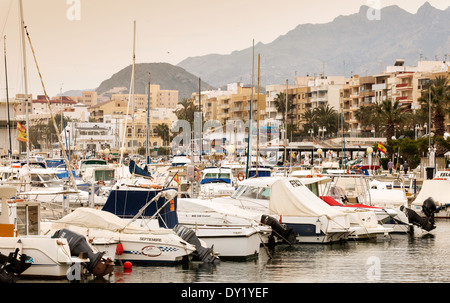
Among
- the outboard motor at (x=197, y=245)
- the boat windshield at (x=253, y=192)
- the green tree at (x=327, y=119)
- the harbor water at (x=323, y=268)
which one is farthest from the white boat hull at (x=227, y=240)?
the green tree at (x=327, y=119)

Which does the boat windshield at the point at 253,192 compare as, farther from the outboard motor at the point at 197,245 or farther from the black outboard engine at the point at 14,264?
the black outboard engine at the point at 14,264

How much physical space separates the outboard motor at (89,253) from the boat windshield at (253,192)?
957 cm

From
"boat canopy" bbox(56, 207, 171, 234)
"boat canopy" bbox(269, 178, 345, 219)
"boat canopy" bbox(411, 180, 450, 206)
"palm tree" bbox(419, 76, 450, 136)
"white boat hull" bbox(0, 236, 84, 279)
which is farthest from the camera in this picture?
"palm tree" bbox(419, 76, 450, 136)

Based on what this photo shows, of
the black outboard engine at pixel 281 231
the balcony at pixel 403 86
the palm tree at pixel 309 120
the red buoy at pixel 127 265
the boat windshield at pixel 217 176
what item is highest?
the balcony at pixel 403 86

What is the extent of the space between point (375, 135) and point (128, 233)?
85913 mm

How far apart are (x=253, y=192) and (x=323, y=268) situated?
6.59m

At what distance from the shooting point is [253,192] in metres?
28.0

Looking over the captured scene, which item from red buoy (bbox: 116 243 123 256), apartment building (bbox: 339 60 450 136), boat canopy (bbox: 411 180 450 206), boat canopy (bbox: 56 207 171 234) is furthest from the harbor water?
apartment building (bbox: 339 60 450 136)

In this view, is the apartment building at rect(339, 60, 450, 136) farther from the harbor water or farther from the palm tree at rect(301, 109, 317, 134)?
the harbor water

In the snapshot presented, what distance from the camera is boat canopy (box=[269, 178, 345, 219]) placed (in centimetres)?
2608

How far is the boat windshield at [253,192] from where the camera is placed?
27.7m

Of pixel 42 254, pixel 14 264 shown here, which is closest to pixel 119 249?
pixel 42 254

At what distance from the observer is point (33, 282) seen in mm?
17641

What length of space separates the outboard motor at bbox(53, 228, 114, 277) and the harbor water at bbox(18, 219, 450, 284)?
0.94 ft
